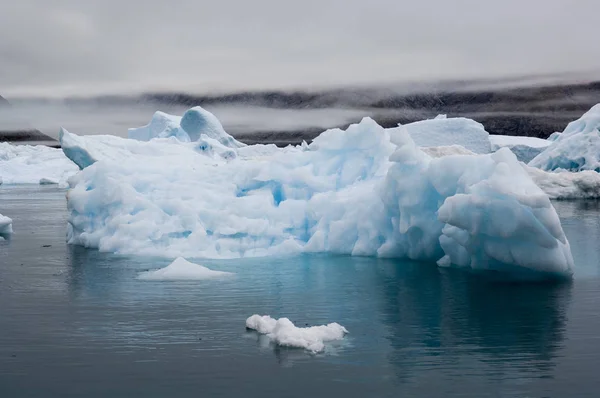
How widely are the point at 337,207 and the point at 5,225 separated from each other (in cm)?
972

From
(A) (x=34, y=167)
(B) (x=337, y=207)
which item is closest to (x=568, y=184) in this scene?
(B) (x=337, y=207)

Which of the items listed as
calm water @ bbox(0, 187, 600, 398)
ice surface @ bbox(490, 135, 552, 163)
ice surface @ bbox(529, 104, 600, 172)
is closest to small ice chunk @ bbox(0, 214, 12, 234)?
calm water @ bbox(0, 187, 600, 398)

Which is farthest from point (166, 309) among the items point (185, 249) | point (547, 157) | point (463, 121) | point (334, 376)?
point (547, 157)

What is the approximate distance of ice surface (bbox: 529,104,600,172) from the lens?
129 ft

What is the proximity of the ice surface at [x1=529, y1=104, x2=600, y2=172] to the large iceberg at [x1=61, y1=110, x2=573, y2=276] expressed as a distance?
81.3 feet

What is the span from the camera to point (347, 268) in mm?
14070

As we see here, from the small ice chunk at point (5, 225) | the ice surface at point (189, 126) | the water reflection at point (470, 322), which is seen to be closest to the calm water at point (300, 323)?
the water reflection at point (470, 322)

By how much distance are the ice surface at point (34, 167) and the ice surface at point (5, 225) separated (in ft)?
137

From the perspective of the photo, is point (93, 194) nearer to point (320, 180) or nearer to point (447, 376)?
point (320, 180)

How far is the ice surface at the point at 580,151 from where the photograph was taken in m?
39.2

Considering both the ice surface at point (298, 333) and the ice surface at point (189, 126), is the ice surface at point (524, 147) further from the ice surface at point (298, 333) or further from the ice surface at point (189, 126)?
the ice surface at point (298, 333)

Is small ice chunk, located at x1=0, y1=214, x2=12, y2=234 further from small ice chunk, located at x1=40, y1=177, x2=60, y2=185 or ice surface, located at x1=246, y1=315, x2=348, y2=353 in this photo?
small ice chunk, located at x1=40, y1=177, x2=60, y2=185

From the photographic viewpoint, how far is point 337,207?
52.0 ft

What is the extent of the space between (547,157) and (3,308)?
112 feet
